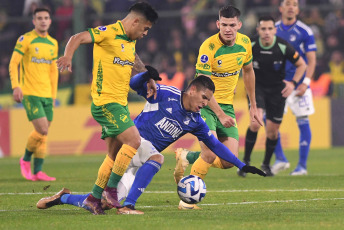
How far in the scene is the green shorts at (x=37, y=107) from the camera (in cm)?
1123

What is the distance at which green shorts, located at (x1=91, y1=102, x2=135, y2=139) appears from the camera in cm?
707

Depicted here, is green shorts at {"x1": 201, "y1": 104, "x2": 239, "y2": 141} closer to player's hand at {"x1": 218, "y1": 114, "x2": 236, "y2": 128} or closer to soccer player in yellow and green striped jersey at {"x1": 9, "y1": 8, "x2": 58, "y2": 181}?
player's hand at {"x1": 218, "y1": 114, "x2": 236, "y2": 128}

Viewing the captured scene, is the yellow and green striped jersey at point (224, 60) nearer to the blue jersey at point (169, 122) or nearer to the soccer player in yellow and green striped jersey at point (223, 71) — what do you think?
the soccer player in yellow and green striped jersey at point (223, 71)

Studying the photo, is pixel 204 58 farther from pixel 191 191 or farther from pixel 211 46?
pixel 191 191

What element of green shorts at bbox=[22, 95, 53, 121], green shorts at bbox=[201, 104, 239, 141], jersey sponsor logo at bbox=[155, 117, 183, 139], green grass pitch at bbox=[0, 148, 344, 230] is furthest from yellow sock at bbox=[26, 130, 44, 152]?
jersey sponsor logo at bbox=[155, 117, 183, 139]

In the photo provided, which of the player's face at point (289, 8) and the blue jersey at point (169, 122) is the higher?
the player's face at point (289, 8)

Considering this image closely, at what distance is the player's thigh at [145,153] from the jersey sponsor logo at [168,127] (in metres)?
0.17

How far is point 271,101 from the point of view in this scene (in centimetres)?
1128

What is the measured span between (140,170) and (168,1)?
507 inches

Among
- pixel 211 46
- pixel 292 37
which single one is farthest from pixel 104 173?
pixel 292 37

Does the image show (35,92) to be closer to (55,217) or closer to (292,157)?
(55,217)

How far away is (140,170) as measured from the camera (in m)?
7.06

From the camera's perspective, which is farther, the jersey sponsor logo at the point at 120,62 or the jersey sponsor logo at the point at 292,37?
the jersey sponsor logo at the point at 292,37

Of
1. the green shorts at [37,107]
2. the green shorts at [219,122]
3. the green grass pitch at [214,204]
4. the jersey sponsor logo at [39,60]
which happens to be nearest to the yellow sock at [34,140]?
the green shorts at [37,107]
